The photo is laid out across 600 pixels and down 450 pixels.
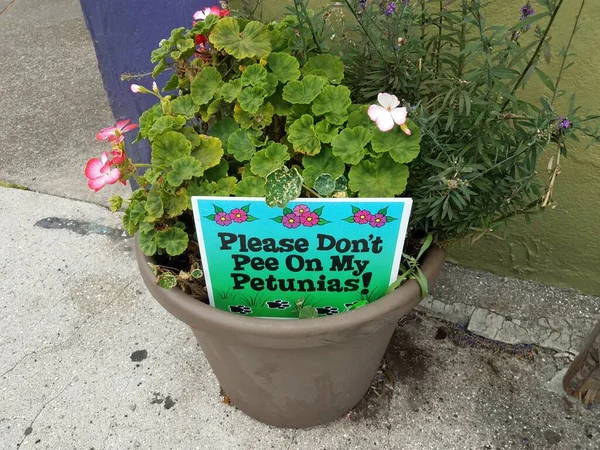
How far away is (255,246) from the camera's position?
1.24 m

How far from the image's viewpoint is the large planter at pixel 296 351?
1.23m

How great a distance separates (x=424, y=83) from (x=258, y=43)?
42 cm

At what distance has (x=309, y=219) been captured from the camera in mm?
1178

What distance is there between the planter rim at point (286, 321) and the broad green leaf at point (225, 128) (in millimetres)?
383

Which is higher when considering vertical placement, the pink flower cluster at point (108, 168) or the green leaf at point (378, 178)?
the pink flower cluster at point (108, 168)

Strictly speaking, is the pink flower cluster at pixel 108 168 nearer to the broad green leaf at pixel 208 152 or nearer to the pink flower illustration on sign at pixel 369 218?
the broad green leaf at pixel 208 152

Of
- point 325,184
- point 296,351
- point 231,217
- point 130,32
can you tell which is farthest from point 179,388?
point 130,32

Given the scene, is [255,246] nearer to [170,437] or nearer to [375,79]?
[375,79]

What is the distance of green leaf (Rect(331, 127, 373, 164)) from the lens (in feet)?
3.96

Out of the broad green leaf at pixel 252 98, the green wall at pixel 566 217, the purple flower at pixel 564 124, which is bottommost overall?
the green wall at pixel 566 217

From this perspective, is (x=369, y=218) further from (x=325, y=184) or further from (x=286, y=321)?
(x=286, y=321)

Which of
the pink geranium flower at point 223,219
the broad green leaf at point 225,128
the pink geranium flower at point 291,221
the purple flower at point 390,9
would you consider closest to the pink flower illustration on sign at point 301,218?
the pink geranium flower at point 291,221

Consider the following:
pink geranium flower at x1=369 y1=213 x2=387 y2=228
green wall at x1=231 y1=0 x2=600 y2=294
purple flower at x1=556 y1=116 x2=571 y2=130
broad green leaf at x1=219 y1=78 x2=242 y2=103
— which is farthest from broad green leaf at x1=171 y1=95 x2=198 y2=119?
purple flower at x1=556 y1=116 x2=571 y2=130

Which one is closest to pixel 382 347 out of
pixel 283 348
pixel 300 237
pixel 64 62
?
pixel 283 348
